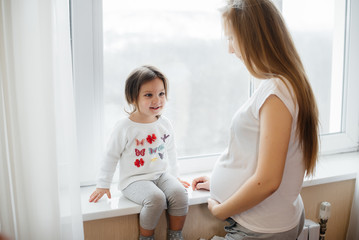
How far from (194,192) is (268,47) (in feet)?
2.12

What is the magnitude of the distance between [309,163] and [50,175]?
78 centimetres

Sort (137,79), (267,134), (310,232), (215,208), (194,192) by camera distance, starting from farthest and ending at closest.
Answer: (310,232), (194,192), (137,79), (215,208), (267,134)

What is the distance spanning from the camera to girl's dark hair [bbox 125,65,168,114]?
1196 millimetres

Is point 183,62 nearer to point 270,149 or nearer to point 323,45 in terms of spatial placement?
point 270,149

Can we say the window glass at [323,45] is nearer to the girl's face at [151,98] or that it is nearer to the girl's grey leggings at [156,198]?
the girl's face at [151,98]

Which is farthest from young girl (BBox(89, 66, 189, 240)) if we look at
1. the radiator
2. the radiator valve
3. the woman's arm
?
the radiator valve

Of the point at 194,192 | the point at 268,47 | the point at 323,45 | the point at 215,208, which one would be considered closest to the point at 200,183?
the point at 194,192

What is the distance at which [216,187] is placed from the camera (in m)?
1.12

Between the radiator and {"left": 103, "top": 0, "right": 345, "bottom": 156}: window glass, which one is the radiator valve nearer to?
the radiator

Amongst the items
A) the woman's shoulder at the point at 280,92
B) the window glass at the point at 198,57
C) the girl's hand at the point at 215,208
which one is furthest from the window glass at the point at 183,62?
the woman's shoulder at the point at 280,92

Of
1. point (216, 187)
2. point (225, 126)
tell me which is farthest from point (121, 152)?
point (225, 126)

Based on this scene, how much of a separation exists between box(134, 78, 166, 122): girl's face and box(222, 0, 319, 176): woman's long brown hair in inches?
14.4

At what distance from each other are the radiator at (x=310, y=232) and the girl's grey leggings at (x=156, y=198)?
0.57 meters

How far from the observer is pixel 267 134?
0.90 meters
